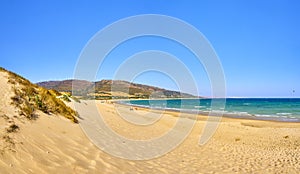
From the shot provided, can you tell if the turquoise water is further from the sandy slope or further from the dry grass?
the dry grass

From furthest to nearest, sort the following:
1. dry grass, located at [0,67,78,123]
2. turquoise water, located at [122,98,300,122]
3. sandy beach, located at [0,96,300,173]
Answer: turquoise water, located at [122,98,300,122], dry grass, located at [0,67,78,123], sandy beach, located at [0,96,300,173]

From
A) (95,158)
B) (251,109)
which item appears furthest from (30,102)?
(251,109)

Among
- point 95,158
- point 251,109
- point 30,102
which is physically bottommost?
point 251,109

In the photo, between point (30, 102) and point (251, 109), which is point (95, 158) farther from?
point (251, 109)

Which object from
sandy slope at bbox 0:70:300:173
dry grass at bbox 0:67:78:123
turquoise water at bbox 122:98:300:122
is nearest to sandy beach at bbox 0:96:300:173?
sandy slope at bbox 0:70:300:173

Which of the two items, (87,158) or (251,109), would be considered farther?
(251,109)

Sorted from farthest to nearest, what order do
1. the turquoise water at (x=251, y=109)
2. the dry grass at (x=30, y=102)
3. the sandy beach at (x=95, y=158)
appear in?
the turquoise water at (x=251, y=109), the dry grass at (x=30, y=102), the sandy beach at (x=95, y=158)

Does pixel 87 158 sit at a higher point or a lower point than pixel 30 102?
lower

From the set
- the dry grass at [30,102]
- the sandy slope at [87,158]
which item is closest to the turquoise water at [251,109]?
the sandy slope at [87,158]

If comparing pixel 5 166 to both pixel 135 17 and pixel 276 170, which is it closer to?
pixel 276 170

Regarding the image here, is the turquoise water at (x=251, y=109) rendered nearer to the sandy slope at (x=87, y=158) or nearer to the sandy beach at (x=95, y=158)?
the sandy beach at (x=95, y=158)

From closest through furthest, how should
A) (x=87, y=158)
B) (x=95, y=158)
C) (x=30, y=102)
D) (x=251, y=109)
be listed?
1. (x=87, y=158)
2. (x=95, y=158)
3. (x=30, y=102)
4. (x=251, y=109)

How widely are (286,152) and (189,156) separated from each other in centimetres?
512

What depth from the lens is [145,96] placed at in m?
169
